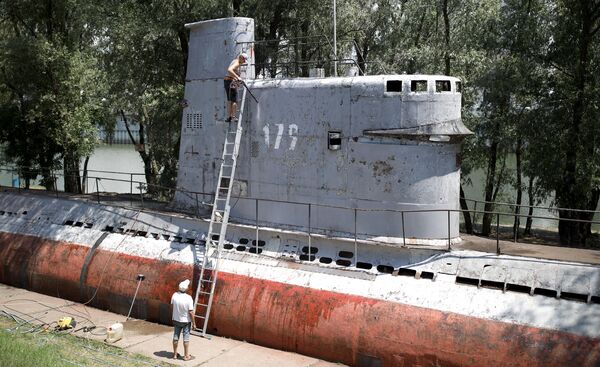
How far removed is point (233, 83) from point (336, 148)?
8.90ft

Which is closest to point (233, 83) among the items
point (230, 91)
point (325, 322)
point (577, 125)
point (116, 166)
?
point (230, 91)

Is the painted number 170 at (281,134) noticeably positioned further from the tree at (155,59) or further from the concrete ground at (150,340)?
the tree at (155,59)

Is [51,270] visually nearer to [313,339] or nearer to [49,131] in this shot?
[313,339]

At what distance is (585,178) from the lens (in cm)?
1831

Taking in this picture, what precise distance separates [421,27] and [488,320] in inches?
771

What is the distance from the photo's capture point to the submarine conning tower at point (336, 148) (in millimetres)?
10352

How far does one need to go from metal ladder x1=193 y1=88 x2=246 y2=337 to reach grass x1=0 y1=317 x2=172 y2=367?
4.92 ft

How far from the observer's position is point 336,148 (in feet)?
36.0

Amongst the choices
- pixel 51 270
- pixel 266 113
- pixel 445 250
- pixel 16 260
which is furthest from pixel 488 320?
pixel 16 260

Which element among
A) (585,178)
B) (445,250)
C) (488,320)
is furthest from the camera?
(585,178)

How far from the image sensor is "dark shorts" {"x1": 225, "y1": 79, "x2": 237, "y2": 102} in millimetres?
12062

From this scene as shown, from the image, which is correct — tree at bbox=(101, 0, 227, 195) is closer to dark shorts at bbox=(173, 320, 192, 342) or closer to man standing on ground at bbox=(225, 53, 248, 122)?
man standing on ground at bbox=(225, 53, 248, 122)

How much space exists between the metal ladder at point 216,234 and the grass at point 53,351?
150 centimetres

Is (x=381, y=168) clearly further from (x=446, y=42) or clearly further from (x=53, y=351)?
(x=446, y=42)
